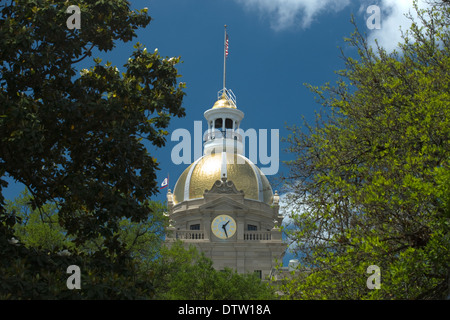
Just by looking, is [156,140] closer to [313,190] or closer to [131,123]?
[131,123]

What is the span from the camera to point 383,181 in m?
17.4

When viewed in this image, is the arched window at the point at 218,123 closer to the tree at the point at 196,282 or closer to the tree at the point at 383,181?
the tree at the point at 196,282

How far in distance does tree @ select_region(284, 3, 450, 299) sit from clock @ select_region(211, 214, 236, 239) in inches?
1984

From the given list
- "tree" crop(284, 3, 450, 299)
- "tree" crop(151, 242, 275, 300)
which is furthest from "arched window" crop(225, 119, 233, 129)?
"tree" crop(284, 3, 450, 299)

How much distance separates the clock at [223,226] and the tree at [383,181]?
165 ft

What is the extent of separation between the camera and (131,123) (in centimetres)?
1934

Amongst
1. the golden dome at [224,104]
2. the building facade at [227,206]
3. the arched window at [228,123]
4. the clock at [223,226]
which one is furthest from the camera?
the arched window at [228,123]

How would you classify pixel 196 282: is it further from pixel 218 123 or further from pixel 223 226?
pixel 218 123

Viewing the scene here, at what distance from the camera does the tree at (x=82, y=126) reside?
17844 millimetres

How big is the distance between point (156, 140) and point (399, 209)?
7.80 meters

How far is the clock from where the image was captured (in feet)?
240

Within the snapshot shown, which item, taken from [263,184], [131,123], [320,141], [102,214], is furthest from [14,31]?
[263,184]

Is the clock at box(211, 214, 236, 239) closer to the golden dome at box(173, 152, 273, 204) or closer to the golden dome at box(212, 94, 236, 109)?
the golden dome at box(173, 152, 273, 204)

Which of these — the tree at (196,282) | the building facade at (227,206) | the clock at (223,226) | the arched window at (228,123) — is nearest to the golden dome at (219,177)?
the building facade at (227,206)
